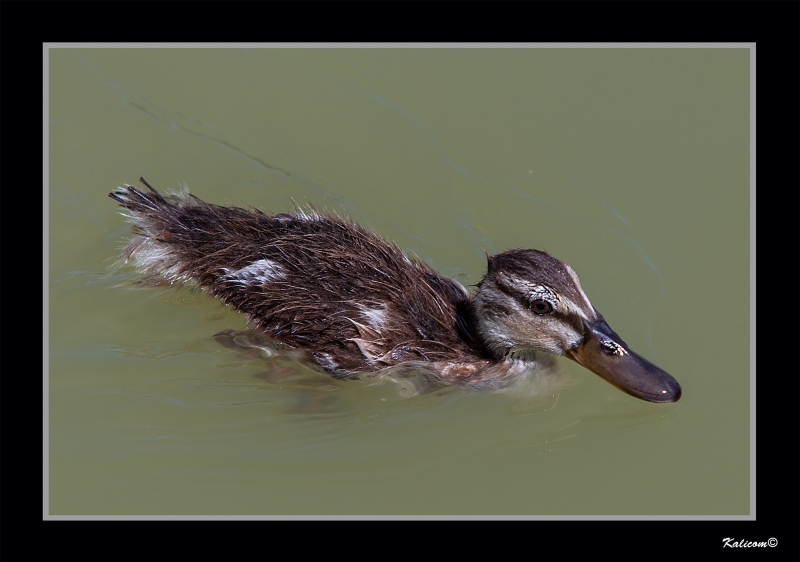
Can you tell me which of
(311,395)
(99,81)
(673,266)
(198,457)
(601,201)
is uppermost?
(99,81)

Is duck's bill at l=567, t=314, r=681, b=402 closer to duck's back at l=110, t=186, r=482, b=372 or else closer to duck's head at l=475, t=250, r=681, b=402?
duck's head at l=475, t=250, r=681, b=402

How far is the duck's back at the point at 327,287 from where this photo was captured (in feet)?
17.4

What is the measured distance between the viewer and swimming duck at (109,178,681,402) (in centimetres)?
505

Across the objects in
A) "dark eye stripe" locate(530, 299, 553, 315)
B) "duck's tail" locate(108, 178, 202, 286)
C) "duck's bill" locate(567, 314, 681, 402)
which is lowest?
"duck's bill" locate(567, 314, 681, 402)

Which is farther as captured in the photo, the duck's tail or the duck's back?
the duck's tail

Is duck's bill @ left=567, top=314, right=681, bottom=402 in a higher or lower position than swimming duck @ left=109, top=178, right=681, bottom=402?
lower

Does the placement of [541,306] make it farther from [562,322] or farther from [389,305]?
[389,305]

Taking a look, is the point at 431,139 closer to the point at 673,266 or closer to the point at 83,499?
the point at 673,266

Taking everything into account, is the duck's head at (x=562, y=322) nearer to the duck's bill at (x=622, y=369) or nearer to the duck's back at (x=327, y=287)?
the duck's bill at (x=622, y=369)

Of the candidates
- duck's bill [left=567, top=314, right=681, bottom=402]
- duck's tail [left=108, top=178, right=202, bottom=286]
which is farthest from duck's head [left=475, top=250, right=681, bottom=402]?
duck's tail [left=108, top=178, right=202, bottom=286]

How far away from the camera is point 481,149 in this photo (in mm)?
7445

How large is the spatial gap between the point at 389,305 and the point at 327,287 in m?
0.38

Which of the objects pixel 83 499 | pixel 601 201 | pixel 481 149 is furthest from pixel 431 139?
pixel 83 499

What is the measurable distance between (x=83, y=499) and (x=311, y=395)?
1.44 meters
